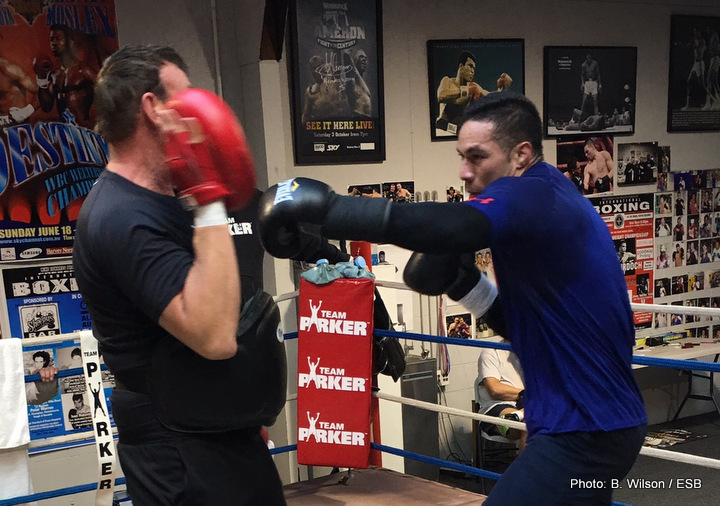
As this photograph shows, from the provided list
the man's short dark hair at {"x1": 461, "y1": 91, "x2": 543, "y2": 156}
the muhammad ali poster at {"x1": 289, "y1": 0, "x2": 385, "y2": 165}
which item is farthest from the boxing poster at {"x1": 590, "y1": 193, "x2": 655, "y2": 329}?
the man's short dark hair at {"x1": 461, "y1": 91, "x2": 543, "y2": 156}

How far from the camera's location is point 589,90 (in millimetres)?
5020

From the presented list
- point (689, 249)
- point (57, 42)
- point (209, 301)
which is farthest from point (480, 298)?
point (689, 249)

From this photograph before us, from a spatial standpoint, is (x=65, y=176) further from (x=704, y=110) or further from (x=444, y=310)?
(x=704, y=110)

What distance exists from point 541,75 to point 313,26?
178 centimetres

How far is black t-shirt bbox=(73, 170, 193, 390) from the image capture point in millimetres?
1125

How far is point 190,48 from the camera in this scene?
3.77 metres

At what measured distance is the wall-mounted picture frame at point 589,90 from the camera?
16.0ft

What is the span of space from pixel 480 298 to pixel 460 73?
3.22 meters

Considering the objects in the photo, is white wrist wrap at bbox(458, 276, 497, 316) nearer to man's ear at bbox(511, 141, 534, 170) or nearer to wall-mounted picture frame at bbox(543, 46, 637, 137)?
man's ear at bbox(511, 141, 534, 170)

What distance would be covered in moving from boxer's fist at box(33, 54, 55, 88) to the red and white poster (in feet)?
5.34

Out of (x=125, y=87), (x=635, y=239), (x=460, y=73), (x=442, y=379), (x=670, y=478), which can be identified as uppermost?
(x=460, y=73)

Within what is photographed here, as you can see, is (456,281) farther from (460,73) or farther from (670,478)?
(670,478)

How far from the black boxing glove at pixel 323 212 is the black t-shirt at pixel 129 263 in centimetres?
16

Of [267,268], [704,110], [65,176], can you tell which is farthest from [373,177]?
[704,110]
